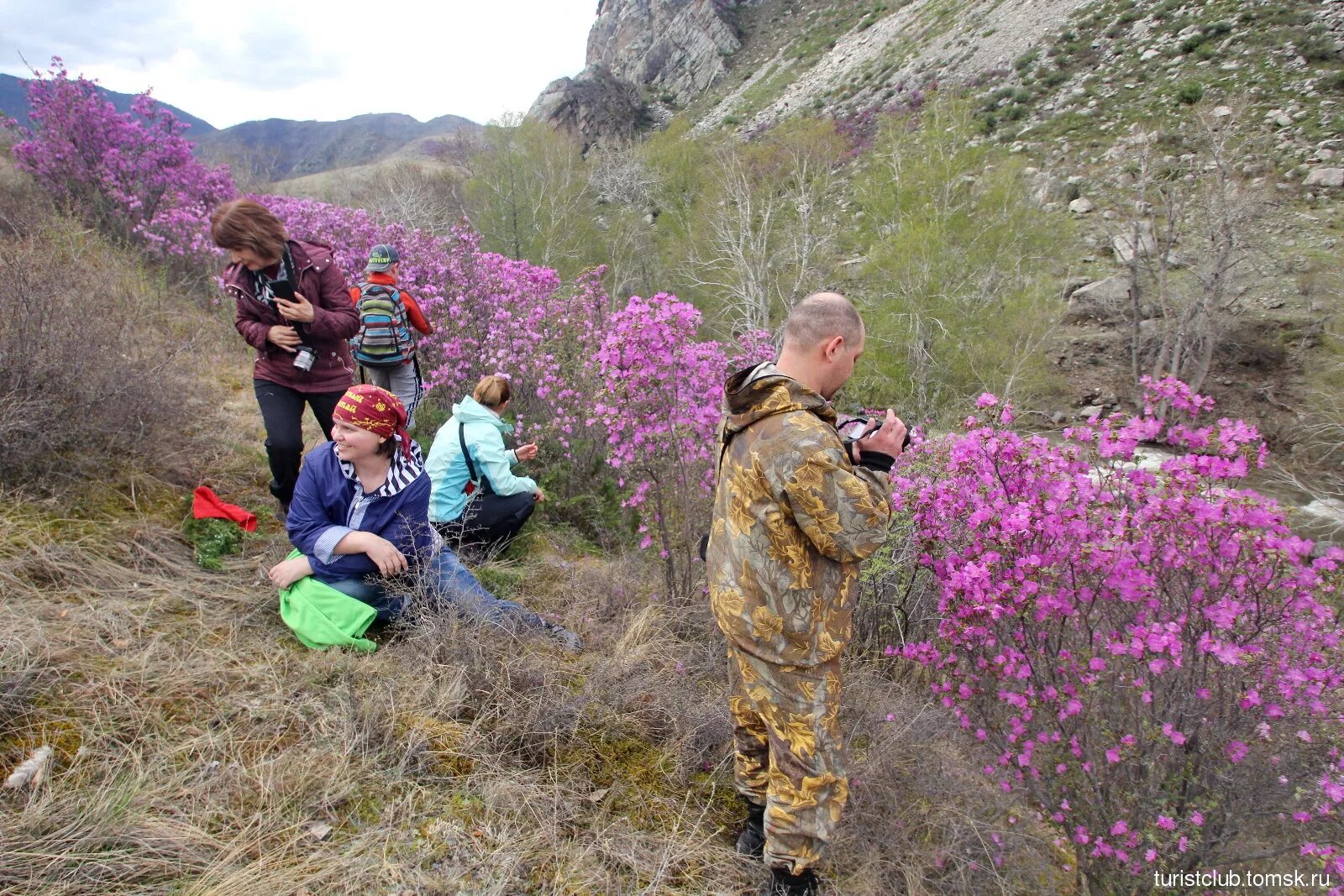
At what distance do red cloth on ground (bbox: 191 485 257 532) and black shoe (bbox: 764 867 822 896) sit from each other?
3.25 metres

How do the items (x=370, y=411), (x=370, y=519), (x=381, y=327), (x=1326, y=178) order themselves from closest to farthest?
(x=370, y=411) → (x=370, y=519) → (x=381, y=327) → (x=1326, y=178)

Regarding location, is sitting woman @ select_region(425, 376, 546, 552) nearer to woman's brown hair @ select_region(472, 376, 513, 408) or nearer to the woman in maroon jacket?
woman's brown hair @ select_region(472, 376, 513, 408)

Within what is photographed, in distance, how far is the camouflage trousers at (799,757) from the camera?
5.88 feet

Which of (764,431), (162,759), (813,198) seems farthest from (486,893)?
(813,198)

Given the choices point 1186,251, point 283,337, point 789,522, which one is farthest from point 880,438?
point 1186,251

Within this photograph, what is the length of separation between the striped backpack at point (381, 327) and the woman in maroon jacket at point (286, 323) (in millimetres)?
716

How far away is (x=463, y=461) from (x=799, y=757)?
2.79 metres

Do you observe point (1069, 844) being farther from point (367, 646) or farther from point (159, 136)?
point (159, 136)

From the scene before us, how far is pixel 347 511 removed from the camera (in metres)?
2.89

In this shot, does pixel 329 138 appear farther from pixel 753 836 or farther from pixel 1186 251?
pixel 753 836

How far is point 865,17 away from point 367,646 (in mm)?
61678

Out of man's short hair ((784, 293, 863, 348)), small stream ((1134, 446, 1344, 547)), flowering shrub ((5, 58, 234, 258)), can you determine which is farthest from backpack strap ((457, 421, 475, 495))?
flowering shrub ((5, 58, 234, 258))

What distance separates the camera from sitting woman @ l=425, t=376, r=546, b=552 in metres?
3.92

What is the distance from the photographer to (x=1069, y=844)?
242cm
